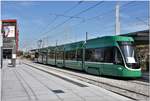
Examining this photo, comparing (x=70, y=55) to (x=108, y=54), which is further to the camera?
(x=70, y=55)

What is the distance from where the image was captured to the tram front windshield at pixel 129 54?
20.1m

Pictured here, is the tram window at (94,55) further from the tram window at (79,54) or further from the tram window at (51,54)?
the tram window at (51,54)

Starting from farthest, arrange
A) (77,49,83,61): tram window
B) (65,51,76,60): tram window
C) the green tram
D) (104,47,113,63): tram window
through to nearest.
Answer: (65,51,76,60): tram window < (77,49,83,61): tram window < (104,47,113,63): tram window < the green tram

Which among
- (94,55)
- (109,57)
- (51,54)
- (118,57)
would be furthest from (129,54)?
(51,54)

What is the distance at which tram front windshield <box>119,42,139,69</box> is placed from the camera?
20142 millimetres

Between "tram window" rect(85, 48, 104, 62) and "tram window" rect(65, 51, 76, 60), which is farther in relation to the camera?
"tram window" rect(65, 51, 76, 60)

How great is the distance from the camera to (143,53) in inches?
1404

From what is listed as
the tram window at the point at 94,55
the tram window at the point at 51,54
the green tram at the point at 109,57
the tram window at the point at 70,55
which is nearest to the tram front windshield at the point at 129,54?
the green tram at the point at 109,57

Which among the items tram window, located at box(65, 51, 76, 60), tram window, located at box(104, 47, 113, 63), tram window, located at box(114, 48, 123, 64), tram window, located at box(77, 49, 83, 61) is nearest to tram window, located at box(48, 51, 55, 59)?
tram window, located at box(65, 51, 76, 60)

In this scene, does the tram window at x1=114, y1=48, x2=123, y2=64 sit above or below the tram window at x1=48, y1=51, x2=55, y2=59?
below

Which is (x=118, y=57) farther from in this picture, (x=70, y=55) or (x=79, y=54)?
(x=70, y=55)

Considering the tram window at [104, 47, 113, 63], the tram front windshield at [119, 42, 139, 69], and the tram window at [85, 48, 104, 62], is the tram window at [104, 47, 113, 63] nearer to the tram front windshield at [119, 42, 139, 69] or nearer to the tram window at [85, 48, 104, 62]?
the tram window at [85, 48, 104, 62]

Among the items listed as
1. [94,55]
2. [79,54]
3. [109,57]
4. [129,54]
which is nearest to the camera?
[129,54]

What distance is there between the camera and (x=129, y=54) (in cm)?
2055
